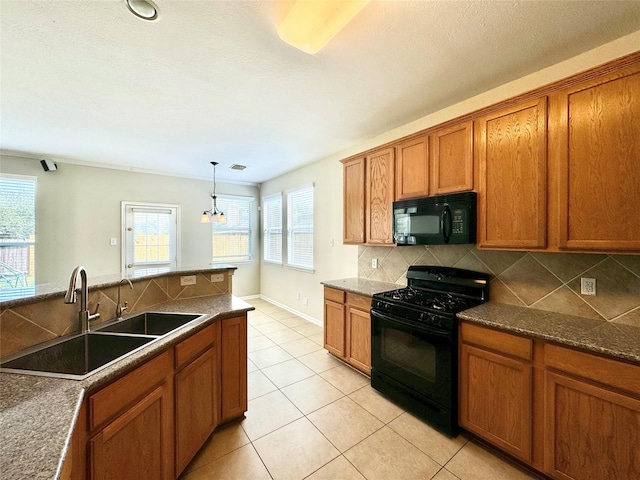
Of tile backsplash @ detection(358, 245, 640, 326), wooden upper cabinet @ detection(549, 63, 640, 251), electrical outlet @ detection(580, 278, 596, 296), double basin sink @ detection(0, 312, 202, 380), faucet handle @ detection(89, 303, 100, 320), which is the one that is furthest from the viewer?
electrical outlet @ detection(580, 278, 596, 296)

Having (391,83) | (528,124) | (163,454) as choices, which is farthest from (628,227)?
(163,454)

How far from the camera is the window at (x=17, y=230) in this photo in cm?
368

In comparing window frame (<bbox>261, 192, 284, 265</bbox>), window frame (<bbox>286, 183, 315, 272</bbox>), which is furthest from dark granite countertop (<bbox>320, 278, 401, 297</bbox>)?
window frame (<bbox>261, 192, 284, 265</bbox>)

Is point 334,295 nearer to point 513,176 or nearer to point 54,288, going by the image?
point 513,176

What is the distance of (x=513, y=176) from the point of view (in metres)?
1.91

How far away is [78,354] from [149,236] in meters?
3.89

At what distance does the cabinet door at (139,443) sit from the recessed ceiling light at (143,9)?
A: 202 centimetres

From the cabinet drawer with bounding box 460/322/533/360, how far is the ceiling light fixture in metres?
2.03

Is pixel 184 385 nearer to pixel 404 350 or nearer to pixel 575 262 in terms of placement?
pixel 404 350

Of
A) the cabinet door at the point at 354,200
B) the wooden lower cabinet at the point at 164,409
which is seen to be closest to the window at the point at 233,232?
the cabinet door at the point at 354,200

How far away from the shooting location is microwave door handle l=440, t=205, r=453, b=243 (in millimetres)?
2172

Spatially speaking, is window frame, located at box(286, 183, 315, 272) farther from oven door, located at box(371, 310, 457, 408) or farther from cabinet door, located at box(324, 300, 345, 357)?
oven door, located at box(371, 310, 457, 408)

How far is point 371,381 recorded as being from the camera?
8.38 ft

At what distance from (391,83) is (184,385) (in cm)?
261
